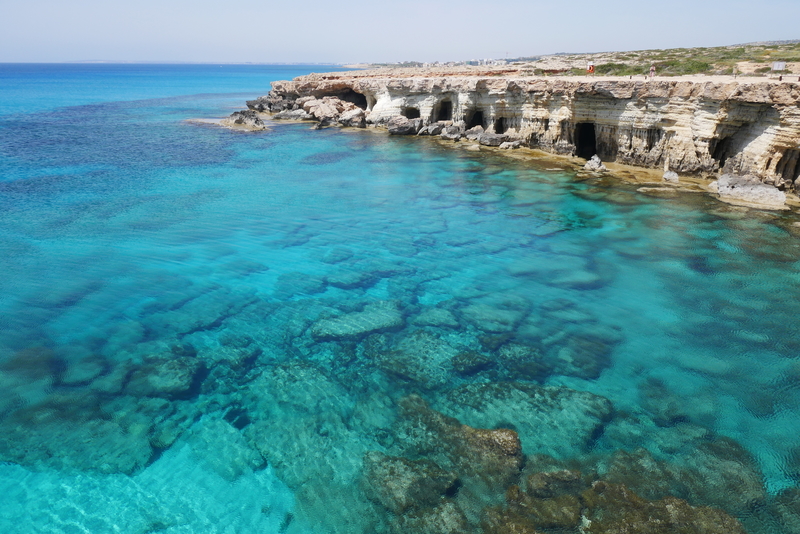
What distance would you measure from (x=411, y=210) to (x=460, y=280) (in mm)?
8459

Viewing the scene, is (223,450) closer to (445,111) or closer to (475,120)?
(475,120)

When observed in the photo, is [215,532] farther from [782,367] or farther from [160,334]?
[782,367]

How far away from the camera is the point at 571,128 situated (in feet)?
110

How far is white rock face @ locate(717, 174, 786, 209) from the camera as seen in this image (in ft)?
75.1

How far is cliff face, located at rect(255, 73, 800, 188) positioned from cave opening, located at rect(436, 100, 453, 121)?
0.76 m

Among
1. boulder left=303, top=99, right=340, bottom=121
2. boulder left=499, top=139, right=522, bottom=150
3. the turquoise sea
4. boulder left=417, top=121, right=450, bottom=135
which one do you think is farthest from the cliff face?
boulder left=303, top=99, right=340, bottom=121

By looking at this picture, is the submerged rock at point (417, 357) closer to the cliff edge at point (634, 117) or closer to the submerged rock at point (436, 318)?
the submerged rock at point (436, 318)

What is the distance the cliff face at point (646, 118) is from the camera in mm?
23328

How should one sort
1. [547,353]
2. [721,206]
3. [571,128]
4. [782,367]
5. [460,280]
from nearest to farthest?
[782,367], [547,353], [460,280], [721,206], [571,128]

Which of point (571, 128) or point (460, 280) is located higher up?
point (571, 128)

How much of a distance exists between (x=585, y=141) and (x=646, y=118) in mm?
8032

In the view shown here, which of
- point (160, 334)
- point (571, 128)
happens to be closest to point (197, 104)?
point (571, 128)

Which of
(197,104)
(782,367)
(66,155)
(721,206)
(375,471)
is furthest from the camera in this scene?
(197,104)

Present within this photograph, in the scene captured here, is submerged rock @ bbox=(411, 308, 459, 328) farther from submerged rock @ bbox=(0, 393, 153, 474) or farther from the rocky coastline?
the rocky coastline
